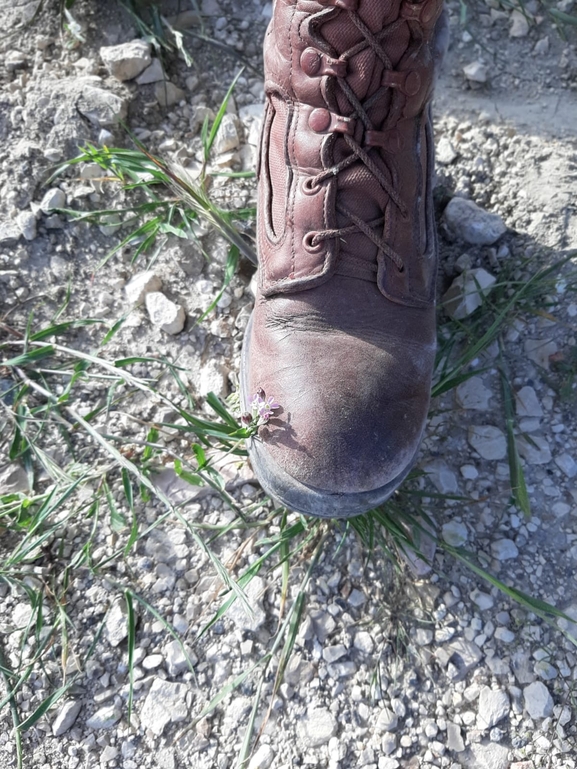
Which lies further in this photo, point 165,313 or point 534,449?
point 165,313

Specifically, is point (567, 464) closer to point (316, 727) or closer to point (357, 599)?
point (357, 599)

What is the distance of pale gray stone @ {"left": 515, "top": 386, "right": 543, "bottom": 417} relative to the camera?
1805 mm

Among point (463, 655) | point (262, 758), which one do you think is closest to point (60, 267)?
point (262, 758)

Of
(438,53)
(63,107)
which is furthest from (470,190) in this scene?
(63,107)

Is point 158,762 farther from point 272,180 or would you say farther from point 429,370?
point 272,180

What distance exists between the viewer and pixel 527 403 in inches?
71.4

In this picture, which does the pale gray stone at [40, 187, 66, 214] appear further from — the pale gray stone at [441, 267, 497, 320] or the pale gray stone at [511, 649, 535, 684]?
the pale gray stone at [511, 649, 535, 684]

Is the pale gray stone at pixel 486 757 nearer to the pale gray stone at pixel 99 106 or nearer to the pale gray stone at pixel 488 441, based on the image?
the pale gray stone at pixel 488 441

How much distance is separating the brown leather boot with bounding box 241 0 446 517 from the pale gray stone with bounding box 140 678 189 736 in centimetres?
58

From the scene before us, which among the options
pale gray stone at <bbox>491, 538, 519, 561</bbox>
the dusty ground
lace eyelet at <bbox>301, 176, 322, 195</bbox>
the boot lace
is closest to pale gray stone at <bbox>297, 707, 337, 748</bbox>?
the dusty ground

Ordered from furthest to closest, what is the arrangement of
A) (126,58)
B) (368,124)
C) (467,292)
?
(126,58)
(467,292)
(368,124)

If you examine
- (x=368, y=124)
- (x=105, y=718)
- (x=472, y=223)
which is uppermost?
(x=368, y=124)

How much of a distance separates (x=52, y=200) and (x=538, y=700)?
197 centimetres

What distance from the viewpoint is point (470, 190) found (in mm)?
2023
